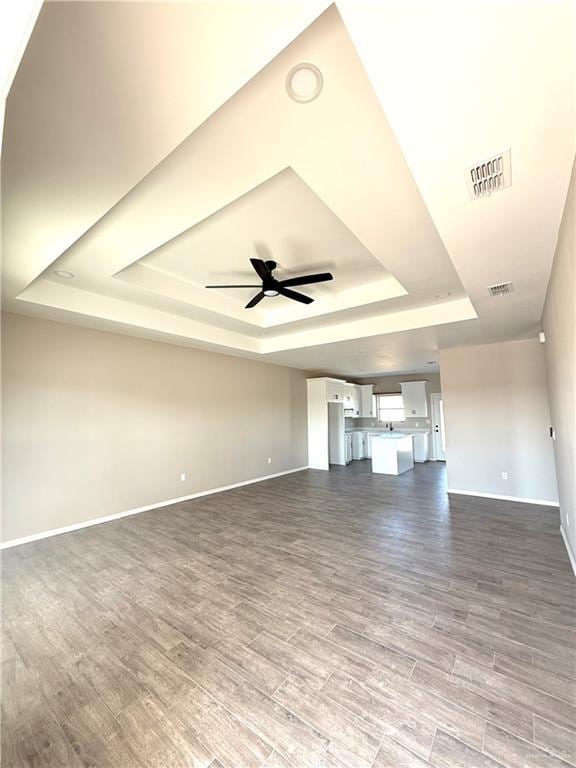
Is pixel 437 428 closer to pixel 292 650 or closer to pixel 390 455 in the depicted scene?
pixel 390 455

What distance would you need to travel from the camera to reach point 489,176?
163cm

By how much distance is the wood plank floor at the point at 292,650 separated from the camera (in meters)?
1.40

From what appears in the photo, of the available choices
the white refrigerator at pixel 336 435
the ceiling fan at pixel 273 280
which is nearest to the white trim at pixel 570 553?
the ceiling fan at pixel 273 280

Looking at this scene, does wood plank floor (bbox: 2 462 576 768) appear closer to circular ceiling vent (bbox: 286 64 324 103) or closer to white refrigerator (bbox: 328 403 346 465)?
circular ceiling vent (bbox: 286 64 324 103)

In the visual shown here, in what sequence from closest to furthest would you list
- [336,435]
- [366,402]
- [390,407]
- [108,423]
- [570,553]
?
[570,553] → [108,423] → [336,435] → [390,407] → [366,402]

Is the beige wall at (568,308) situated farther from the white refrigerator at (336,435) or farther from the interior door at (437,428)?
the interior door at (437,428)

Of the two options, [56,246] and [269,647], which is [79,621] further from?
[56,246]

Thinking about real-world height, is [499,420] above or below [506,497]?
above

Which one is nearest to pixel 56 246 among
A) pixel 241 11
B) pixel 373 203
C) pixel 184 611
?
pixel 241 11

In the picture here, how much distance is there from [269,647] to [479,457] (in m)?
4.80

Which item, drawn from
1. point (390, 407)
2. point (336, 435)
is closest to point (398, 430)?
point (390, 407)

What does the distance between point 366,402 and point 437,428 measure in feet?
7.62

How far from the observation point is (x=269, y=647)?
198 cm

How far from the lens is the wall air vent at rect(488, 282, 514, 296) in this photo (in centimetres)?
297
